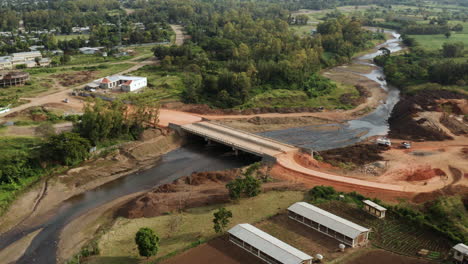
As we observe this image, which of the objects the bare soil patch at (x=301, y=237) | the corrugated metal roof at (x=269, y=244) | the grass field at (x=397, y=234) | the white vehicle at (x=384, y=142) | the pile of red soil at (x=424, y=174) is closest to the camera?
the corrugated metal roof at (x=269, y=244)

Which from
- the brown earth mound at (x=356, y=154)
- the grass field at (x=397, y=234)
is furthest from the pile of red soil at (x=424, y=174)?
the grass field at (x=397, y=234)

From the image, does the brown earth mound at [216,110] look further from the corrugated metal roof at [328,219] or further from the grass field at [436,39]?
the grass field at [436,39]

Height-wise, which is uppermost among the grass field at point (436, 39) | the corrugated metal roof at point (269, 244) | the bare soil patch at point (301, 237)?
the grass field at point (436, 39)

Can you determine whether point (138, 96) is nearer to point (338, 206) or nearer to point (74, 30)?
point (338, 206)

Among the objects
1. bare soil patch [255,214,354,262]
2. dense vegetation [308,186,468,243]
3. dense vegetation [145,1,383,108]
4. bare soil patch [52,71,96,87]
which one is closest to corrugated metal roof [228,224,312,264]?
bare soil patch [255,214,354,262]

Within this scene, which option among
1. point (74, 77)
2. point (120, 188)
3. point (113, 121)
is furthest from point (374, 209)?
point (74, 77)

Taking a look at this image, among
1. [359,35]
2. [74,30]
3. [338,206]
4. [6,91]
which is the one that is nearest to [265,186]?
[338,206]
